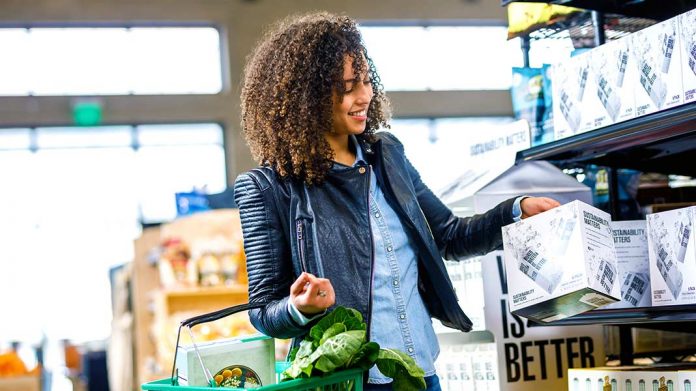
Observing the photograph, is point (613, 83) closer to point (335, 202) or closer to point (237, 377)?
point (335, 202)

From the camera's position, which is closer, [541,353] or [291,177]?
[291,177]

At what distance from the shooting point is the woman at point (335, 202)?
2.22 m

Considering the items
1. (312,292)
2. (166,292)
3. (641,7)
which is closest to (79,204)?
(166,292)

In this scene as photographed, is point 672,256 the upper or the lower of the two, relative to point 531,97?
lower

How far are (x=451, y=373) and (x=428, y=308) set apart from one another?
862mm

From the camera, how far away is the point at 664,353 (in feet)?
10.2

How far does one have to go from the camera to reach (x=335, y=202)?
7.57ft

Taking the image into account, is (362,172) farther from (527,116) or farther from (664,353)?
(664,353)

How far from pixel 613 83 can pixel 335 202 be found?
766 millimetres

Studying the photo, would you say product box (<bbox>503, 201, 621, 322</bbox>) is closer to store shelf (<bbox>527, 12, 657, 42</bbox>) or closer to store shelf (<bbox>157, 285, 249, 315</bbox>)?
store shelf (<bbox>527, 12, 657, 42</bbox>)

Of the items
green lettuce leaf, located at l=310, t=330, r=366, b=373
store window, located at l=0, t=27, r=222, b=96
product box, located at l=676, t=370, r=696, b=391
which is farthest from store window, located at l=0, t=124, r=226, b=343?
green lettuce leaf, located at l=310, t=330, r=366, b=373

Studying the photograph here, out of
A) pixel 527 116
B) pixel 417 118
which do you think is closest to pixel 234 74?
pixel 417 118

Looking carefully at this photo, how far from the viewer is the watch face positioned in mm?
1965

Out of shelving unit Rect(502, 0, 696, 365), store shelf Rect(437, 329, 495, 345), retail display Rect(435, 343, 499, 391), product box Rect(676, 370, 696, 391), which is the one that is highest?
shelving unit Rect(502, 0, 696, 365)
